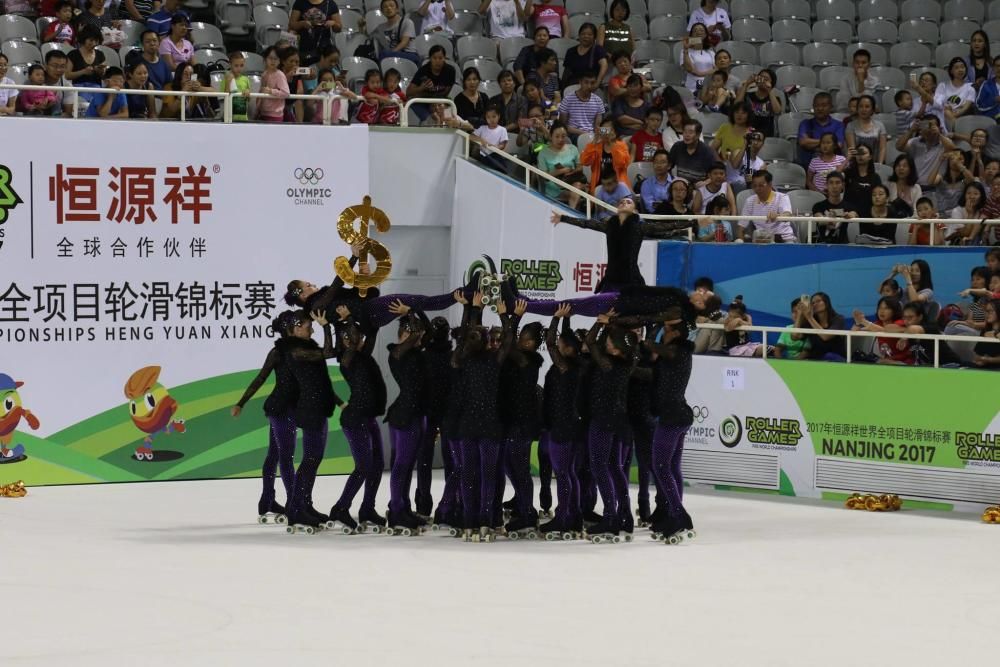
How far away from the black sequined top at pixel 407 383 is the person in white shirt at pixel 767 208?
13.3 ft

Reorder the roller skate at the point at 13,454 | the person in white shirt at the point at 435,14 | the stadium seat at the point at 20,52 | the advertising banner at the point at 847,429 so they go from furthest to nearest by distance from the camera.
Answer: the person in white shirt at the point at 435,14 < the stadium seat at the point at 20,52 < the roller skate at the point at 13,454 < the advertising banner at the point at 847,429

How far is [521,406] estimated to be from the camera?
12594 mm

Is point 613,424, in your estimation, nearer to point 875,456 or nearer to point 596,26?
point 875,456

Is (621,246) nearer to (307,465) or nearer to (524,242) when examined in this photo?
(307,465)

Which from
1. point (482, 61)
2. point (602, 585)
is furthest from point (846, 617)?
point (482, 61)

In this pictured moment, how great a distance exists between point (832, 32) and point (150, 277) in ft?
32.8

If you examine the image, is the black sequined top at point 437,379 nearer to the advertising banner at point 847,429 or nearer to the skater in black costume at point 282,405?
the skater in black costume at point 282,405

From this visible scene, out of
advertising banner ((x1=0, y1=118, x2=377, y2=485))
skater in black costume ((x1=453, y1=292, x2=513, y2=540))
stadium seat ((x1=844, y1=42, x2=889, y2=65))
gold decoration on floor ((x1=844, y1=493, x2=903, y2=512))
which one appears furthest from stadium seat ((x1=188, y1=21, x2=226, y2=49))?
gold decoration on floor ((x1=844, y1=493, x2=903, y2=512))

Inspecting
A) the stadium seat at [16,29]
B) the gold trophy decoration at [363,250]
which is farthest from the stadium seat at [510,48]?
the gold trophy decoration at [363,250]

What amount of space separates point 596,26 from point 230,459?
7.26 meters

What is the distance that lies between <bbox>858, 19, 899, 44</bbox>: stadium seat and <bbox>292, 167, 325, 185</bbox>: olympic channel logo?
8464mm

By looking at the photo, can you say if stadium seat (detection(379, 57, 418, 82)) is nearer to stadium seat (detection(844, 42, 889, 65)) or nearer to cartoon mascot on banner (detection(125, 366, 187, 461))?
cartoon mascot on banner (detection(125, 366, 187, 461))

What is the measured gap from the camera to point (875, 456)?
1441cm

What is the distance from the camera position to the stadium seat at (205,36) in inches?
689
